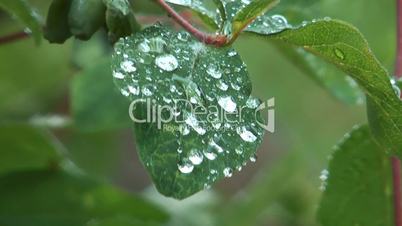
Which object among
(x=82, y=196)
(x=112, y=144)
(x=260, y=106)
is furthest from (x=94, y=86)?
(x=260, y=106)

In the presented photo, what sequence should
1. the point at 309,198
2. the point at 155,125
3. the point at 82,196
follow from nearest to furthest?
the point at 155,125
the point at 82,196
the point at 309,198

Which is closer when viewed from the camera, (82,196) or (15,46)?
(82,196)

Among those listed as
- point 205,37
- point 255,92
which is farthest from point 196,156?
point 255,92

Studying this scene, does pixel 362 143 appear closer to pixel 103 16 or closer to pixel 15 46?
pixel 103 16

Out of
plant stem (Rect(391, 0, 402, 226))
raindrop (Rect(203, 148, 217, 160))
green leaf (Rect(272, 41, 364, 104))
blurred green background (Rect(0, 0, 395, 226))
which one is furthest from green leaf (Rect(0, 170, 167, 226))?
raindrop (Rect(203, 148, 217, 160))

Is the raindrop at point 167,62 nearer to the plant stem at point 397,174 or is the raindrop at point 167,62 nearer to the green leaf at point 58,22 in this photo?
the green leaf at point 58,22

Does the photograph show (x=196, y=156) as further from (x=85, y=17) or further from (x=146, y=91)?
(x=85, y=17)

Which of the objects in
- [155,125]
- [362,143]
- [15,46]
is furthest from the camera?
[15,46]
